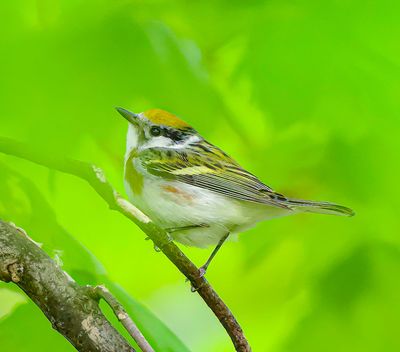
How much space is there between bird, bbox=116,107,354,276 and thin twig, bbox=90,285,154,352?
0.73ft

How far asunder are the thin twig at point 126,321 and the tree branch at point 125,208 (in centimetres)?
8

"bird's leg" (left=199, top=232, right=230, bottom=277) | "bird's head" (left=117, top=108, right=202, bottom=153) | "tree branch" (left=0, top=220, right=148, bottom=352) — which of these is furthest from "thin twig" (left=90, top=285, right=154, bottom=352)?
"bird's head" (left=117, top=108, right=202, bottom=153)

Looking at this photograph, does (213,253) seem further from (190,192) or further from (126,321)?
(126,321)

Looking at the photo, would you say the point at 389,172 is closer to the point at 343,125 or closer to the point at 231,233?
the point at 343,125

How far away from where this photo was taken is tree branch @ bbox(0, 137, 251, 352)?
573 millimetres

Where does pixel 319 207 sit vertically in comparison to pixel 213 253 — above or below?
above

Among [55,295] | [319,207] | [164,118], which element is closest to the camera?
[55,295]

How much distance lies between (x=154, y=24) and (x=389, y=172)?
35 centimetres

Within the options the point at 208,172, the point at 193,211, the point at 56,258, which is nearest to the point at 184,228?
the point at 193,211

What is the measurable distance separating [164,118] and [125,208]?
0.48m

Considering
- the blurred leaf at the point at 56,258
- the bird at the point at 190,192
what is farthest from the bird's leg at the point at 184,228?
the blurred leaf at the point at 56,258

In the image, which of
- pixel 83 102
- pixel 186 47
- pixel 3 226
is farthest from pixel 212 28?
pixel 3 226

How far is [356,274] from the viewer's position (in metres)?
0.94

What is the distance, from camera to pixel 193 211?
1033mm
